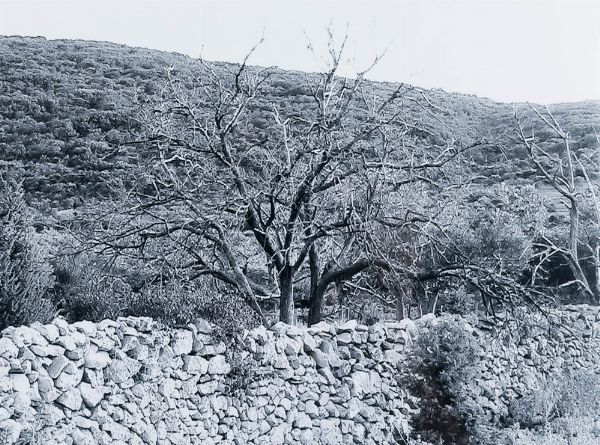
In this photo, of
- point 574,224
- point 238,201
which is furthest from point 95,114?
point 238,201

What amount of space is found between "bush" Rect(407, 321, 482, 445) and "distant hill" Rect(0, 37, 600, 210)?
451 inches

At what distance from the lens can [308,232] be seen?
13961 mm

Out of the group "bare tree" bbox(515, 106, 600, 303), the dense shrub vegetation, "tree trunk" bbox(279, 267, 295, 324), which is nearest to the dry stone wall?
the dense shrub vegetation

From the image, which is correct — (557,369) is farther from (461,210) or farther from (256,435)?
(461,210)

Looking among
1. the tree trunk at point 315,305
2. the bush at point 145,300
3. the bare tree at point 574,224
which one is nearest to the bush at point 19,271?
the bush at point 145,300

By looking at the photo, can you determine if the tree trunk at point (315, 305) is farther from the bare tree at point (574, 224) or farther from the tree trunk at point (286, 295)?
the bare tree at point (574, 224)

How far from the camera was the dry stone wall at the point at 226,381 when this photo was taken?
7.00m

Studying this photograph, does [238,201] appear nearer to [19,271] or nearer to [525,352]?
[19,271]

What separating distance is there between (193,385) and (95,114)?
27.0 metres

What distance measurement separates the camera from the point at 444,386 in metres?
10.7

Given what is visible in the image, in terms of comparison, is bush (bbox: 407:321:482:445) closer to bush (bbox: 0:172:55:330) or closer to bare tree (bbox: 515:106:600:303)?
bush (bbox: 0:172:55:330)

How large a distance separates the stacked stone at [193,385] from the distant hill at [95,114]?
12074 millimetres

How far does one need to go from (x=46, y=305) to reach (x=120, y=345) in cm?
144

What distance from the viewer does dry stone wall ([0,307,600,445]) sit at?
7.00m
